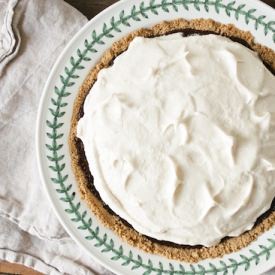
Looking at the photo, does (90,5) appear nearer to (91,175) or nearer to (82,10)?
(82,10)

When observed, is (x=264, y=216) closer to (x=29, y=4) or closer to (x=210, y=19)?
(x=210, y=19)

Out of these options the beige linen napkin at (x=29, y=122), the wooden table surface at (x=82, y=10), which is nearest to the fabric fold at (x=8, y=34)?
the beige linen napkin at (x=29, y=122)

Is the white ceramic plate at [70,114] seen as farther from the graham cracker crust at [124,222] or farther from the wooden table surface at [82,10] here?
the wooden table surface at [82,10]

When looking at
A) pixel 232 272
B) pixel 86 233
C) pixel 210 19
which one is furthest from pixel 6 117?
pixel 232 272

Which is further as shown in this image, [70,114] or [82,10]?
[82,10]

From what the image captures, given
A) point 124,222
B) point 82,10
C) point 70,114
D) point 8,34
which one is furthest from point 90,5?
point 124,222

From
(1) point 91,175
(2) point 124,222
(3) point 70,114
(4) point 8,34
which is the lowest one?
(2) point 124,222

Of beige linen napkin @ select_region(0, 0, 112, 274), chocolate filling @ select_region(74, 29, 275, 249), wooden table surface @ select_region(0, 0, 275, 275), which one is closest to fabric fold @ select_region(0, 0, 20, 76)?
beige linen napkin @ select_region(0, 0, 112, 274)
